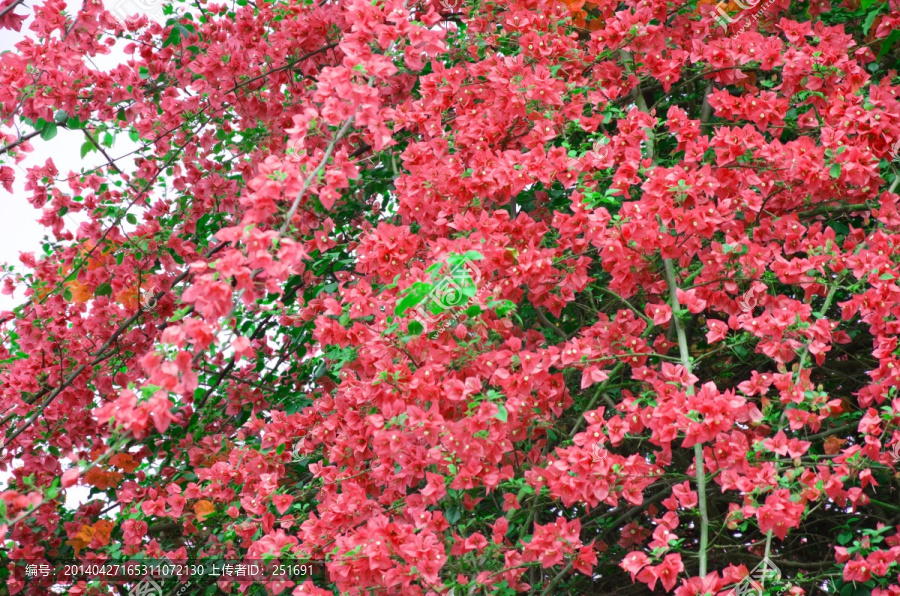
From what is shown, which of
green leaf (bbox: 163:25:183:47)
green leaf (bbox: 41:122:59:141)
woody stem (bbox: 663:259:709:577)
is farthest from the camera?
green leaf (bbox: 163:25:183:47)

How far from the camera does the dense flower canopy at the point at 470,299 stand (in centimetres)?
188

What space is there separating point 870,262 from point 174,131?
6.98ft

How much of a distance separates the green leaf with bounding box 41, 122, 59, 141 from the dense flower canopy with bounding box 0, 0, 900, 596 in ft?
0.09

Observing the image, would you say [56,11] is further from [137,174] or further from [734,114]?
[734,114]

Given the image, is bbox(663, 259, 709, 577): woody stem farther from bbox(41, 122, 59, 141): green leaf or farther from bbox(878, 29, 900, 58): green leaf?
bbox(41, 122, 59, 141): green leaf

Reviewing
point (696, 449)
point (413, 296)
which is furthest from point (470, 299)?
point (696, 449)

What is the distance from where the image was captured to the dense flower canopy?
6.16ft

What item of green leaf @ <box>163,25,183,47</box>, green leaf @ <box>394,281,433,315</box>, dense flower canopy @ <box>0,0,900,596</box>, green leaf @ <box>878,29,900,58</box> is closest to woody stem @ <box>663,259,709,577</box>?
dense flower canopy @ <box>0,0,900,596</box>

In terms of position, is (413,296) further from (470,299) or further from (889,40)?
(889,40)

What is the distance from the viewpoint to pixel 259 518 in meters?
2.43

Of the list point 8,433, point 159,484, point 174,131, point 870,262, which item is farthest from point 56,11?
point 870,262

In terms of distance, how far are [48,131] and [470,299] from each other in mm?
1420

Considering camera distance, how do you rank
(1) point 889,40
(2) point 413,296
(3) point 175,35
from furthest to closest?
(3) point 175,35, (1) point 889,40, (2) point 413,296

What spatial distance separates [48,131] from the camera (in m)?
2.59
